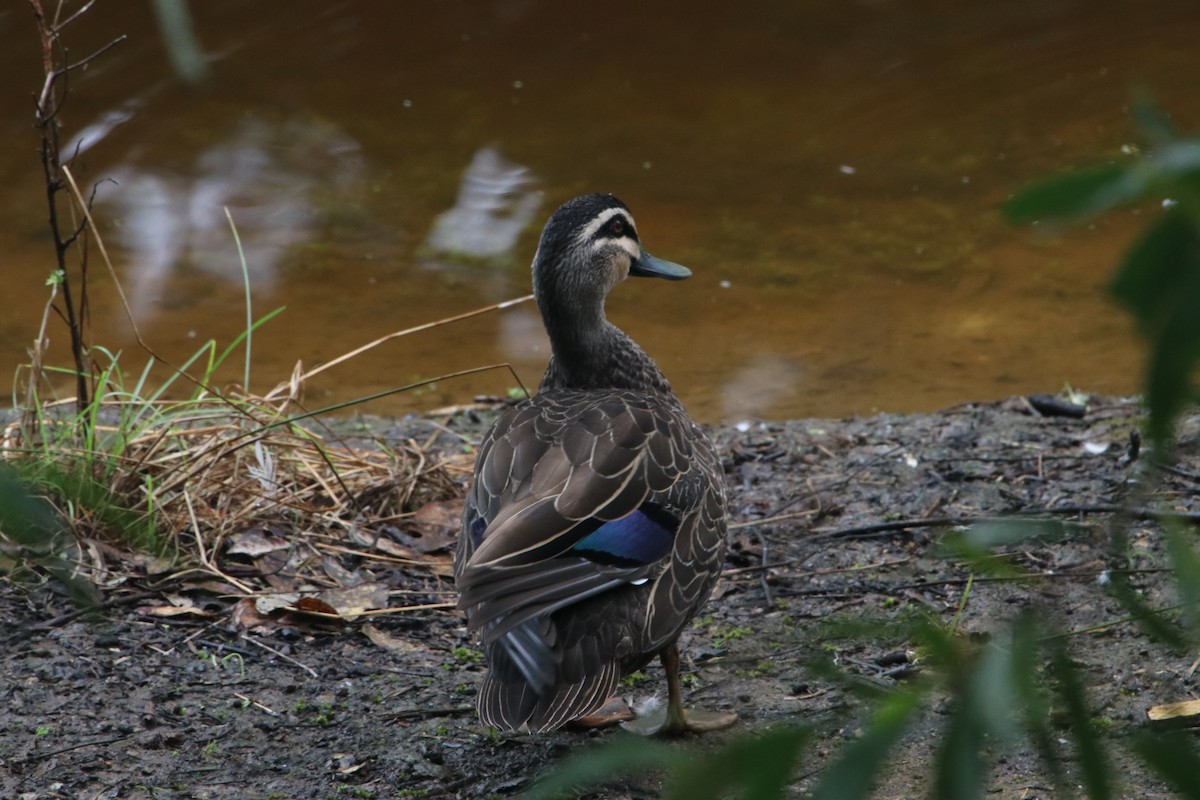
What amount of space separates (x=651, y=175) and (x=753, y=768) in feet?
24.5

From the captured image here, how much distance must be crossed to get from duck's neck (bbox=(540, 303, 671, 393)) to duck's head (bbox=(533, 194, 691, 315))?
0.12 ft

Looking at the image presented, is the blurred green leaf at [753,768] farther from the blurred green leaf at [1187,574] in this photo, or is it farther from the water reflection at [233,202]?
the water reflection at [233,202]

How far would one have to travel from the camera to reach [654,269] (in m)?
4.32

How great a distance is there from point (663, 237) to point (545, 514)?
4948 millimetres

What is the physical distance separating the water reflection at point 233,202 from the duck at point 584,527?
13.0 ft

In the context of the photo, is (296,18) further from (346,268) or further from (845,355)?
(845,355)

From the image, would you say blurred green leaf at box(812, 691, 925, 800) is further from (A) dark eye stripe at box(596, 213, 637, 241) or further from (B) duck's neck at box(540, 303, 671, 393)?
(A) dark eye stripe at box(596, 213, 637, 241)

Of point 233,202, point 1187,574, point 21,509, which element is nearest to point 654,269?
point 1187,574

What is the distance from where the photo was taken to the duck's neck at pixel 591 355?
3936 mm

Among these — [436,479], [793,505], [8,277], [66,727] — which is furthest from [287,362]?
[66,727]

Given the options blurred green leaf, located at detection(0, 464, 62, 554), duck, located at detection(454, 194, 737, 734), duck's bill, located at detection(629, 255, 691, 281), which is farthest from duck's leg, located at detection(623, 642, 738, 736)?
blurred green leaf, located at detection(0, 464, 62, 554)

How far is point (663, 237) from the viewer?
764 cm

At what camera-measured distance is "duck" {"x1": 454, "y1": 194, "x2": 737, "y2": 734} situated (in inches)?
108

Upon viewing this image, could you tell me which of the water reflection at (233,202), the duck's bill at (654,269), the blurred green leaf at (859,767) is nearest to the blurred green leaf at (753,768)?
the blurred green leaf at (859,767)
